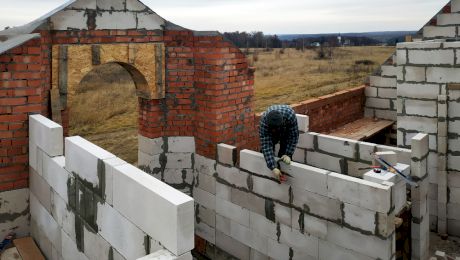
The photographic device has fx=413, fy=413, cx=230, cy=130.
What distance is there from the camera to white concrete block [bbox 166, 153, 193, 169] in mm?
6473

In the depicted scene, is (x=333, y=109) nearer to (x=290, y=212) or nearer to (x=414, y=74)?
(x=414, y=74)

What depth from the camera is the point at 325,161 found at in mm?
6066

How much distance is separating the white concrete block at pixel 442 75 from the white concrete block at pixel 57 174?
5385 mm

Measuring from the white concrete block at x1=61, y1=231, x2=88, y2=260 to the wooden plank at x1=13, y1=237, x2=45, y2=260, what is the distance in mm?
536

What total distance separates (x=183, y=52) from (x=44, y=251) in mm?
3321

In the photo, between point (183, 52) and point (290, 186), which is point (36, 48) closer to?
point (183, 52)

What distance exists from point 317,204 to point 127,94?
582 inches

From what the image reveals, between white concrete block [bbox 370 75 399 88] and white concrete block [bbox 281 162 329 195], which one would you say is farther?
white concrete block [bbox 370 75 399 88]

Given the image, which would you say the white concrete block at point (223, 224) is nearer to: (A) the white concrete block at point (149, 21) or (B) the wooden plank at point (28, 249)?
(B) the wooden plank at point (28, 249)

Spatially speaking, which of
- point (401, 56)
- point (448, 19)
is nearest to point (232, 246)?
point (401, 56)

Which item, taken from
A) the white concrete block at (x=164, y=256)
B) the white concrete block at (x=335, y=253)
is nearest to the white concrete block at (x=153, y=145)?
the white concrete block at (x=335, y=253)

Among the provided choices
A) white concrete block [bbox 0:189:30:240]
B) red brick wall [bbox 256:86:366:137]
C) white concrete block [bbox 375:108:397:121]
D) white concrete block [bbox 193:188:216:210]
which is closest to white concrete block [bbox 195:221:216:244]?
white concrete block [bbox 193:188:216:210]

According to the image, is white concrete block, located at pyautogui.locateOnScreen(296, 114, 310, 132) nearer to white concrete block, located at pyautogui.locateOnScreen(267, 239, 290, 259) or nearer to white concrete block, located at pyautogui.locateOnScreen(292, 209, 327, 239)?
white concrete block, located at pyautogui.locateOnScreen(292, 209, 327, 239)

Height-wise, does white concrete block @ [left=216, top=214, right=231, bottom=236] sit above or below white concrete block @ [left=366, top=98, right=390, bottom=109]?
below
